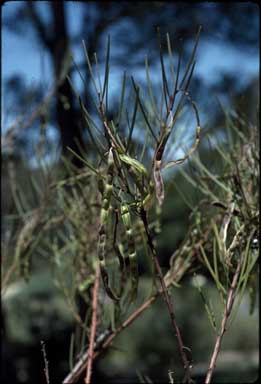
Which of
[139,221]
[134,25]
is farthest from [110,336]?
[134,25]

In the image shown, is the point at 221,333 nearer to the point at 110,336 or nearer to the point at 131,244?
the point at 131,244

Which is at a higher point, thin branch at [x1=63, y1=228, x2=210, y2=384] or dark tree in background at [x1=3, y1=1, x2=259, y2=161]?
dark tree in background at [x1=3, y1=1, x2=259, y2=161]

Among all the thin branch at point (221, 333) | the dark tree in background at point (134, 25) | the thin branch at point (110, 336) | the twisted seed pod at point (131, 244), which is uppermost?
the dark tree in background at point (134, 25)

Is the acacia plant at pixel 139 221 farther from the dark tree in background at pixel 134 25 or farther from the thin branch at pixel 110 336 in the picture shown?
the dark tree in background at pixel 134 25

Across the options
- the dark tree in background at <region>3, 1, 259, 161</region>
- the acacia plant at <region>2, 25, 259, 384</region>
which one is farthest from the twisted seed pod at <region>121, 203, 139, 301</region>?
the dark tree in background at <region>3, 1, 259, 161</region>

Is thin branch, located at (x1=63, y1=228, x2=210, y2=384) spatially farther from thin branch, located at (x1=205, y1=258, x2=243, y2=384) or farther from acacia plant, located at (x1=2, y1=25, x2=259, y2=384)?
thin branch, located at (x1=205, y1=258, x2=243, y2=384)

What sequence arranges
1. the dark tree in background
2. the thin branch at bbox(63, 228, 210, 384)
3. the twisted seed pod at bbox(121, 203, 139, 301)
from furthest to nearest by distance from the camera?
1. the dark tree in background
2. the thin branch at bbox(63, 228, 210, 384)
3. the twisted seed pod at bbox(121, 203, 139, 301)

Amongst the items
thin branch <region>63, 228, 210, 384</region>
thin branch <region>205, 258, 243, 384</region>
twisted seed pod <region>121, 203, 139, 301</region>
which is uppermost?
twisted seed pod <region>121, 203, 139, 301</region>

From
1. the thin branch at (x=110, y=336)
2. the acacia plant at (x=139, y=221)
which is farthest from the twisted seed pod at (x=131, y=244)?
the thin branch at (x=110, y=336)

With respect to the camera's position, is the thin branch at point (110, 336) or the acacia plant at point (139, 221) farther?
the thin branch at point (110, 336)

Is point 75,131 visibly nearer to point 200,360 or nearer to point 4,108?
point 4,108

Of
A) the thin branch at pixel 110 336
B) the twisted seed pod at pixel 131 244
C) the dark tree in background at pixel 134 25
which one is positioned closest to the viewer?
the twisted seed pod at pixel 131 244
